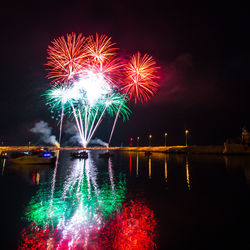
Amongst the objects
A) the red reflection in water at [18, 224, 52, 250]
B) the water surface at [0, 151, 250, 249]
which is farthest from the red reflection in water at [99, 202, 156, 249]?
the red reflection in water at [18, 224, 52, 250]

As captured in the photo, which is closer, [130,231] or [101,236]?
[101,236]

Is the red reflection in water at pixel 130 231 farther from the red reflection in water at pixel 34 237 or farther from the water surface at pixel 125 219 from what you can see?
the red reflection in water at pixel 34 237

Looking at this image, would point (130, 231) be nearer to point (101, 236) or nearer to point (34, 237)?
point (101, 236)

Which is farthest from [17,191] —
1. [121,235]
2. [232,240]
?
[232,240]

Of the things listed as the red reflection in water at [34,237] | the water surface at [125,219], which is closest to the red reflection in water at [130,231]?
the water surface at [125,219]

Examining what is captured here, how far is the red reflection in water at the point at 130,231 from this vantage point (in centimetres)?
720

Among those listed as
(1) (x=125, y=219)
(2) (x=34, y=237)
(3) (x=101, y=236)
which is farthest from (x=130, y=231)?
(2) (x=34, y=237)

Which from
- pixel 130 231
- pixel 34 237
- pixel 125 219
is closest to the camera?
pixel 34 237

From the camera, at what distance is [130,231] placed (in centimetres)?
838

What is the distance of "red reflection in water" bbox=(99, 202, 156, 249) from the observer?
7199 mm

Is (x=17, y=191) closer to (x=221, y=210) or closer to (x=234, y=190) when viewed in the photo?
(x=221, y=210)

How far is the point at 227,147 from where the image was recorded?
256ft

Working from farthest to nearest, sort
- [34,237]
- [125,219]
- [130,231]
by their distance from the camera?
[125,219] < [130,231] < [34,237]

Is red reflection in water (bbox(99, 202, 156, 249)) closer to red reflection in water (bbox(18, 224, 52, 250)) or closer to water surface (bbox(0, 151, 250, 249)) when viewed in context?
water surface (bbox(0, 151, 250, 249))
